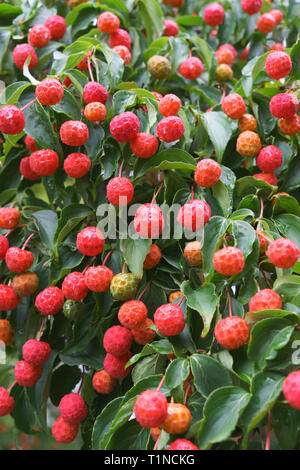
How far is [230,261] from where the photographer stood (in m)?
0.84

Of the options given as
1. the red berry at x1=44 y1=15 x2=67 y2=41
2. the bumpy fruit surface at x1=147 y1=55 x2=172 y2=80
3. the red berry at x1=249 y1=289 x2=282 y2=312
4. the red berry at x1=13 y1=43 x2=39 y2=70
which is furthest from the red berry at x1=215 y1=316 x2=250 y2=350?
the red berry at x1=44 y1=15 x2=67 y2=41

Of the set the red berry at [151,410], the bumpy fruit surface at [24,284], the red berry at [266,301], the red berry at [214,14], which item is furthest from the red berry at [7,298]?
the red berry at [214,14]

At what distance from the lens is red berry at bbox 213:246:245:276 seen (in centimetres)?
84

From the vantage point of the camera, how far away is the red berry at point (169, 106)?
3.42ft

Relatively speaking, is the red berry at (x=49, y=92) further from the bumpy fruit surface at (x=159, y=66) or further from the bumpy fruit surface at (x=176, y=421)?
the bumpy fruit surface at (x=176, y=421)

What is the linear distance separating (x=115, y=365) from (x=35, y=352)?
182 millimetres

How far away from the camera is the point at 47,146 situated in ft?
3.58

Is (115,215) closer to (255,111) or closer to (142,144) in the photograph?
(142,144)

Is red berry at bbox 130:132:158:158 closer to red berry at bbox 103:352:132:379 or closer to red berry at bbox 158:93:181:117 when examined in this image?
red berry at bbox 158:93:181:117

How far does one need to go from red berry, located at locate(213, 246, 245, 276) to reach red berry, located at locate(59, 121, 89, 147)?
419mm

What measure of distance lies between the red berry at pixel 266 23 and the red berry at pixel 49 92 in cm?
76

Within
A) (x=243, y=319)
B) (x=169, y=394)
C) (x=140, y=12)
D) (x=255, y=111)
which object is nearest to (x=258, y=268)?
(x=243, y=319)

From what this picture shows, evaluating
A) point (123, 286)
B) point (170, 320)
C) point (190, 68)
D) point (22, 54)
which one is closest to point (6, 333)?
point (123, 286)

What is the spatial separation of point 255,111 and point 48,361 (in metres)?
→ 0.78
